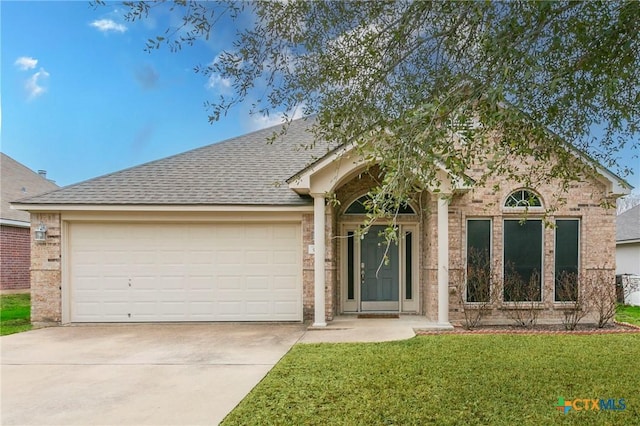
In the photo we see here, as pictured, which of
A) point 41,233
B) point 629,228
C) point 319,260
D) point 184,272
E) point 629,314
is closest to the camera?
point 319,260

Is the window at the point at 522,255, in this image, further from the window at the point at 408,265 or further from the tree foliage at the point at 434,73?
the tree foliage at the point at 434,73

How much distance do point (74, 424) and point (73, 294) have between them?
22.1ft

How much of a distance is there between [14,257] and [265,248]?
430 inches

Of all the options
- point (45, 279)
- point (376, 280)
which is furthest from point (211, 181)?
point (376, 280)

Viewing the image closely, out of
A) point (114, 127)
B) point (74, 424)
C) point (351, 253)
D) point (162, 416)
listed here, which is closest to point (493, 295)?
point (351, 253)

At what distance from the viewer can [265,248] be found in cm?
1020

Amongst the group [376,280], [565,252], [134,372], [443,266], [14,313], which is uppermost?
[565,252]

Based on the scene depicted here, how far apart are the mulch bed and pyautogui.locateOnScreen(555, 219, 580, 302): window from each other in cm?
80

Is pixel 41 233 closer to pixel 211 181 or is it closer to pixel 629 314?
pixel 211 181

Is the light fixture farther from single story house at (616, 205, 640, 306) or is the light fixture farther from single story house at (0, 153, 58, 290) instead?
single story house at (616, 205, 640, 306)

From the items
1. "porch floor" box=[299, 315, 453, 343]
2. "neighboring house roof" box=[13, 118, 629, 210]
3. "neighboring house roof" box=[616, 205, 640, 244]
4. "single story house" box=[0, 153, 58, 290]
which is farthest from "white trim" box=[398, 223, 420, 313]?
"single story house" box=[0, 153, 58, 290]

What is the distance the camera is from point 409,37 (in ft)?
15.6

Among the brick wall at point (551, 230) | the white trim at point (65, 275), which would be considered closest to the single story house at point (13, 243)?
the white trim at point (65, 275)

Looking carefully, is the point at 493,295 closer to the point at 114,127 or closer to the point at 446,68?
the point at 446,68
